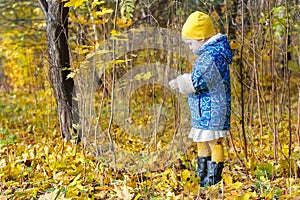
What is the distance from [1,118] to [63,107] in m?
2.37

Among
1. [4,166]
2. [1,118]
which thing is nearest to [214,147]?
[4,166]

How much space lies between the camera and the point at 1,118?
587cm

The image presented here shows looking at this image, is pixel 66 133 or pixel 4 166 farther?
pixel 66 133

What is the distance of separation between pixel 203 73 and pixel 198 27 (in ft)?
0.99

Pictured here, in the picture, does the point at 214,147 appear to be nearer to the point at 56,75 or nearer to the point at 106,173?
the point at 106,173

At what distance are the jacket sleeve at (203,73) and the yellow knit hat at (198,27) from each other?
0.14 m

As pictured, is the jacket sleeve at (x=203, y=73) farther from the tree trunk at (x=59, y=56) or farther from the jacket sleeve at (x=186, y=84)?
the tree trunk at (x=59, y=56)

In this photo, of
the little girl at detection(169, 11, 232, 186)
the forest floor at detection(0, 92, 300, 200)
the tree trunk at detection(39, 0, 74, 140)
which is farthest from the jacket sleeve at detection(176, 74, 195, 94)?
the tree trunk at detection(39, 0, 74, 140)

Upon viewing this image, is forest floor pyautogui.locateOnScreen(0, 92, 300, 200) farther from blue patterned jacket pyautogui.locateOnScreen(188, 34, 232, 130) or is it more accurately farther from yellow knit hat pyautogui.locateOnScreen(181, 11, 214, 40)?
yellow knit hat pyautogui.locateOnScreen(181, 11, 214, 40)

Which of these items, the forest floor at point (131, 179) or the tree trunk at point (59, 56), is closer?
the forest floor at point (131, 179)

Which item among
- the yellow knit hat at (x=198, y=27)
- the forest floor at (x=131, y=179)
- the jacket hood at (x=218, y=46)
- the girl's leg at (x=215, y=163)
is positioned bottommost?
the forest floor at (x=131, y=179)

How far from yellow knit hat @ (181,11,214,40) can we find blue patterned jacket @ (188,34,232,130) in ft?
0.20

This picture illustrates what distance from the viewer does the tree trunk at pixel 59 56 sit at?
3609mm

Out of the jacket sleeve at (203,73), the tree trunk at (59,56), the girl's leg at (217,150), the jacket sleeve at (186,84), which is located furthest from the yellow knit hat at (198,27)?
the tree trunk at (59,56)
